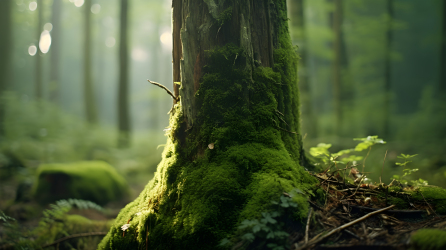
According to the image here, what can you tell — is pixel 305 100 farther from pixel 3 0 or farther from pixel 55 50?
pixel 55 50

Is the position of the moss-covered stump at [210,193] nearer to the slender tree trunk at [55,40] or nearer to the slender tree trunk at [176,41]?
the slender tree trunk at [176,41]

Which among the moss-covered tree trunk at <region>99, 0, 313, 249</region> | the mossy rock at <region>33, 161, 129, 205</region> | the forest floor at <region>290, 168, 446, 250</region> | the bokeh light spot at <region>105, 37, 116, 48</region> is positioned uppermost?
the bokeh light spot at <region>105, 37, 116, 48</region>

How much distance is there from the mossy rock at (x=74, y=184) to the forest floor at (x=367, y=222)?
583 cm

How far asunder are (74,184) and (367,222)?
20.7 feet

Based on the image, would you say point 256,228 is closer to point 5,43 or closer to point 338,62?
point 5,43

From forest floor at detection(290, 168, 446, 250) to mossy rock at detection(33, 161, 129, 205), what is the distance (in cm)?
583

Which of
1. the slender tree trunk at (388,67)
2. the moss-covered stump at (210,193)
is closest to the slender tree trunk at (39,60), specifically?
the moss-covered stump at (210,193)

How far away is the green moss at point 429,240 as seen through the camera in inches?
58.2

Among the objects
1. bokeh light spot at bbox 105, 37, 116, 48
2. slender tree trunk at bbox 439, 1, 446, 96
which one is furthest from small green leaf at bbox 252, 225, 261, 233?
bokeh light spot at bbox 105, 37, 116, 48

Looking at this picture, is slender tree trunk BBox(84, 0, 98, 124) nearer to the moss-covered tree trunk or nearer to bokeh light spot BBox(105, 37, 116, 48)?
the moss-covered tree trunk

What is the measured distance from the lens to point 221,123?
8.14 feet

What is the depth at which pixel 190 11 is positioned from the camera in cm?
254

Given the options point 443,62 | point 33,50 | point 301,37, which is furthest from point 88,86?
point 443,62

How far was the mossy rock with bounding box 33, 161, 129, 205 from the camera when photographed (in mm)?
5895
